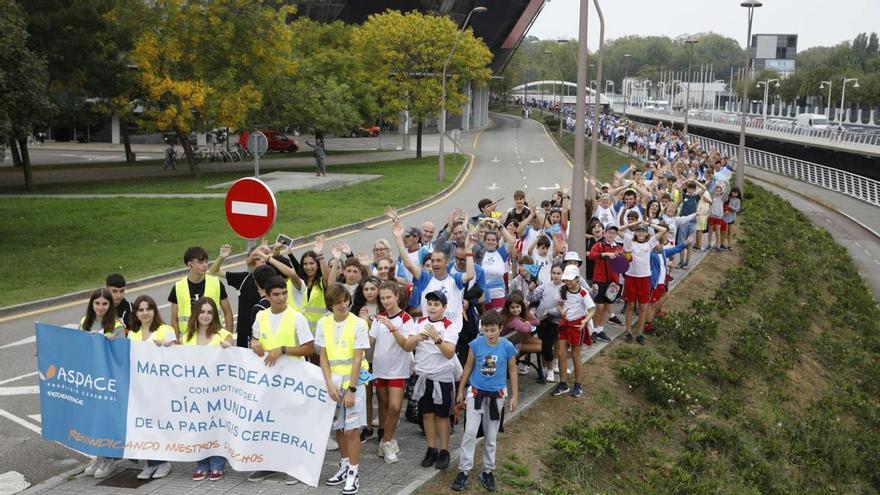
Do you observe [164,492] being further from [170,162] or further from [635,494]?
[170,162]

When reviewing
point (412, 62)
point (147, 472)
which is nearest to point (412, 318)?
point (147, 472)

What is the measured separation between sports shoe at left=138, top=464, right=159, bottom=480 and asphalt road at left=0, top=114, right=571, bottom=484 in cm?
107

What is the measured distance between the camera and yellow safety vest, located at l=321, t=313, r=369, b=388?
7617mm

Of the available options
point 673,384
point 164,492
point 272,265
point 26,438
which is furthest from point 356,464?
point 673,384

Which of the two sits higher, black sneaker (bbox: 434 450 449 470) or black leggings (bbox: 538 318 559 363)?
black leggings (bbox: 538 318 559 363)

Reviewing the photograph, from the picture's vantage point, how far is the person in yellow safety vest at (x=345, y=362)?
759 cm

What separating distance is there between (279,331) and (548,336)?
4088mm

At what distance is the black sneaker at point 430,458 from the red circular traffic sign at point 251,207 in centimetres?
269

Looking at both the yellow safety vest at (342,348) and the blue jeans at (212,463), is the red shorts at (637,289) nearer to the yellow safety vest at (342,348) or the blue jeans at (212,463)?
the yellow safety vest at (342,348)

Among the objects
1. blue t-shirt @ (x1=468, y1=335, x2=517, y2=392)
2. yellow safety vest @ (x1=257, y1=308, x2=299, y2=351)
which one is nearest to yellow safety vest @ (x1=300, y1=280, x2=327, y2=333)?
yellow safety vest @ (x1=257, y1=308, x2=299, y2=351)

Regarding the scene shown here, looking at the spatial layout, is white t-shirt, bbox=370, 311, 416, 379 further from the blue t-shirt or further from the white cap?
the white cap

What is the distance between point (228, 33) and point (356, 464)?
3346cm

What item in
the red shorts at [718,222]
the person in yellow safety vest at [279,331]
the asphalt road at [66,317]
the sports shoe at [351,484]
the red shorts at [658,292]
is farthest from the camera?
the red shorts at [718,222]

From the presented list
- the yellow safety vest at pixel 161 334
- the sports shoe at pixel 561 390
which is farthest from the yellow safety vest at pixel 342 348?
the sports shoe at pixel 561 390
